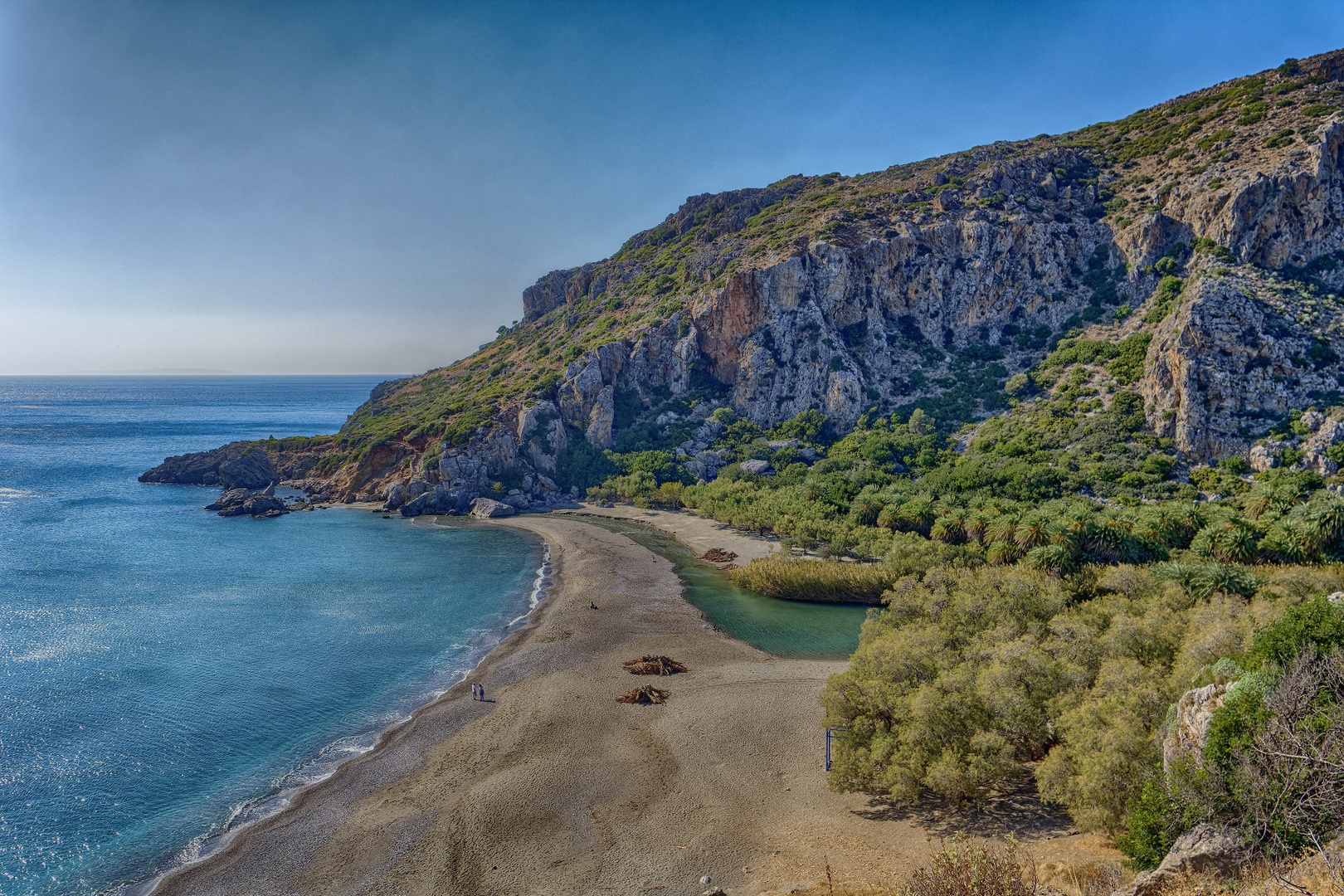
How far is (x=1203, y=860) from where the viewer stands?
1219 cm

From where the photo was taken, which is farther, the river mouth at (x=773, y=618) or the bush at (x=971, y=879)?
the river mouth at (x=773, y=618)

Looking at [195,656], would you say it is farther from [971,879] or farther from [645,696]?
[971,879]

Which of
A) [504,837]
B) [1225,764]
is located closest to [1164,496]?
[1225,764]

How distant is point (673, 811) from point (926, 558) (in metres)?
28.5

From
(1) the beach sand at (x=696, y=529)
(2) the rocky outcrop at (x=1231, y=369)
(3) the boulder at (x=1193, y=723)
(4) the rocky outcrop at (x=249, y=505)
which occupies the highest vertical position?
(2) the rocky outcrop at (x=1231, y=369)

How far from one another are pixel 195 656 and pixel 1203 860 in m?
46.3

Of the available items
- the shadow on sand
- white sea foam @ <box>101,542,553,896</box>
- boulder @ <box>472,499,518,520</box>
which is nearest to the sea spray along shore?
the shadow on sand

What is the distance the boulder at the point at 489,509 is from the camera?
78375 mm

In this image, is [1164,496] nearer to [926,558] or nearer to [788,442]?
[926,558]

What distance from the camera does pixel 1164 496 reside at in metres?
53.5

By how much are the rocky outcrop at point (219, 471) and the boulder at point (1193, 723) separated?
10745 cm

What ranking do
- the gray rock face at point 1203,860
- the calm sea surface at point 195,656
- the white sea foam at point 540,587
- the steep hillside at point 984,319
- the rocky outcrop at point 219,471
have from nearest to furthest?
the gray rock face at point 1203,860 → the calm sea surface at point 195,656 → the white sea foam at point 540,587 → the steep hillside at point 984,319 → the rocky outcrop at point 219,471

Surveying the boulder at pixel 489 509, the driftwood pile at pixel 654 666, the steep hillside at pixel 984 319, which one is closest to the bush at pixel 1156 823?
the driftwood pile at pixel 654 666

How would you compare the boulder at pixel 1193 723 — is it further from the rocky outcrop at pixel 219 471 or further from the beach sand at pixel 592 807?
the rocky outcrop at pixel 219 471
